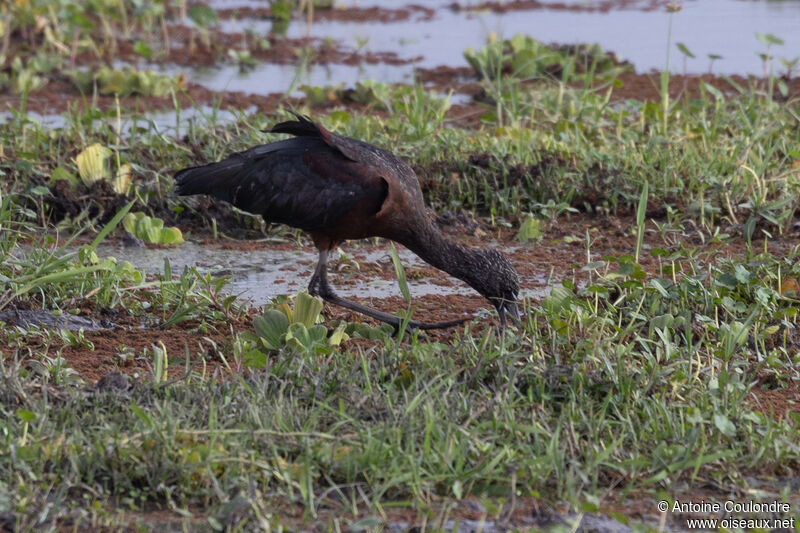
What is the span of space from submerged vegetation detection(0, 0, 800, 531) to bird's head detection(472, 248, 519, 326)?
117 mm

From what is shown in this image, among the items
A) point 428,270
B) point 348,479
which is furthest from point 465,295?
point 348,479

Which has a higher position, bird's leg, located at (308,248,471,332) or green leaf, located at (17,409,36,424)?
green leaf, located at (17,409,36,424)

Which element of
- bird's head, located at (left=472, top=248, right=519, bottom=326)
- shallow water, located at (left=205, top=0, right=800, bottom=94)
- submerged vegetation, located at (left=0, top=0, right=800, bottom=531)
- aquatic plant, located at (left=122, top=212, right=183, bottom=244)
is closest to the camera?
submerged vegetation, located at (left=0, top=0, right=800, bottom=531)

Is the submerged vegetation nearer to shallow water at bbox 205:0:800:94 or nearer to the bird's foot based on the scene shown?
the bird's foot

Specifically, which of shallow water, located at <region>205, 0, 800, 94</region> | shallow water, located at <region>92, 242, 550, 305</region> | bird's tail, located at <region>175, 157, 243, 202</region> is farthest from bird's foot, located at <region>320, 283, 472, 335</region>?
shallow water, located at <region>205, 0, 800, 94</region>

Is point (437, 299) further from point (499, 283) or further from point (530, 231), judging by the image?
point (530, 231)

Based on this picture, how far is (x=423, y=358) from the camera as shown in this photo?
4000 mm

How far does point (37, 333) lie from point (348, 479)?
5.91 ft

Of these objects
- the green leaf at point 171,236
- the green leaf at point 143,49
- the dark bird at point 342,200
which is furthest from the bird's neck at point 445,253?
the green leaf at point 143,49

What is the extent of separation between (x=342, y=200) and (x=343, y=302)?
46cm

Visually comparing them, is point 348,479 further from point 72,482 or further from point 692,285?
point 692,285

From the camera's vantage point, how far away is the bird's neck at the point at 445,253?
197 inches

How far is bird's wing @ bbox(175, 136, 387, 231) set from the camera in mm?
5039

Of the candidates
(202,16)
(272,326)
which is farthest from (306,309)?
(202,16)
